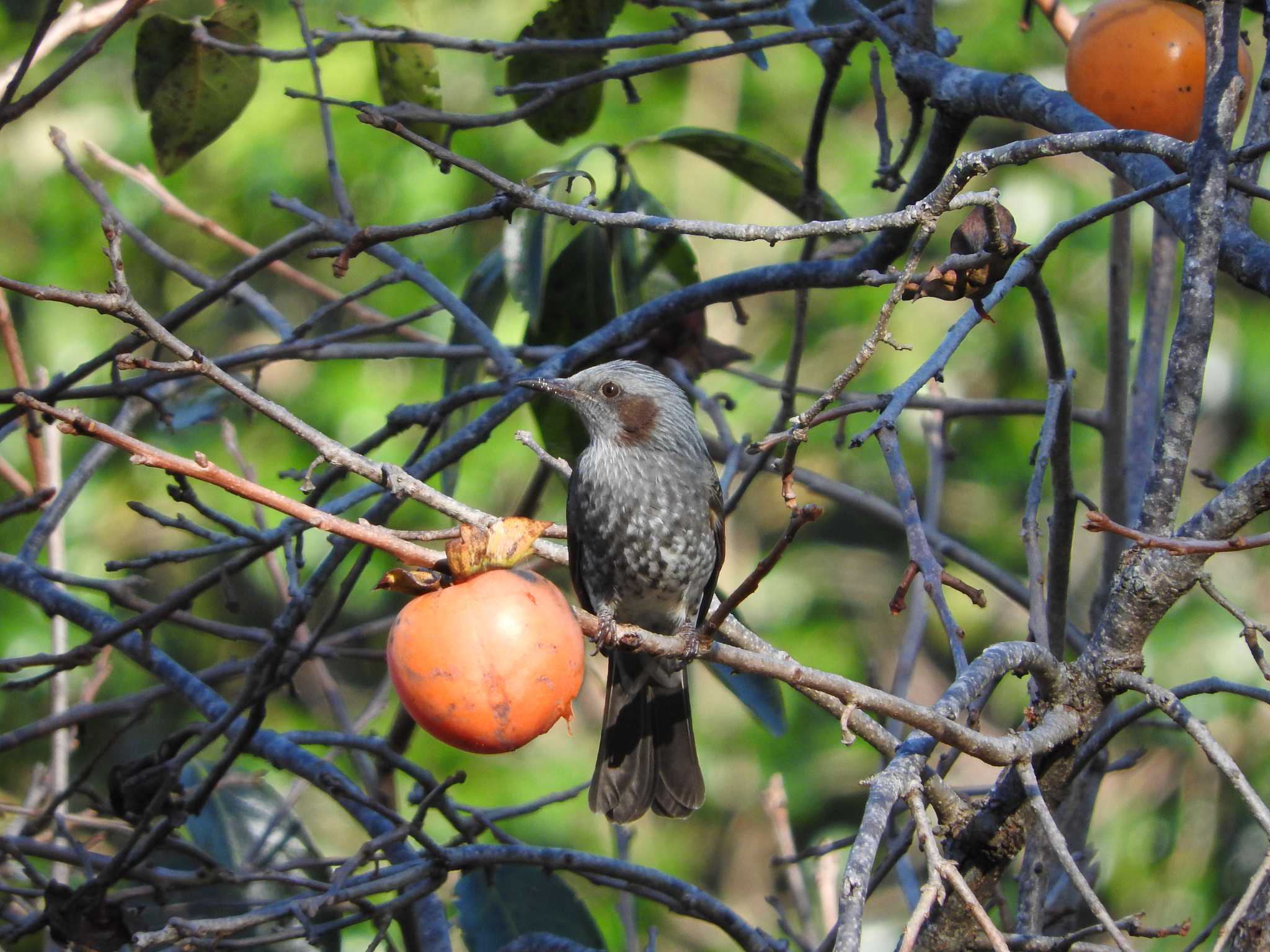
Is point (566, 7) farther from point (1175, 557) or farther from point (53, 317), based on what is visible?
point (53, 317)

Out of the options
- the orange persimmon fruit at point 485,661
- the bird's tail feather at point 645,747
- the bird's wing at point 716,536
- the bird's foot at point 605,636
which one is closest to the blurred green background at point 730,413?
the bird's tail feather at point 645,747

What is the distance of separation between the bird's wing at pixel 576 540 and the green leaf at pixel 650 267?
1.65 feet

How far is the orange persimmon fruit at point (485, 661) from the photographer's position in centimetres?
143

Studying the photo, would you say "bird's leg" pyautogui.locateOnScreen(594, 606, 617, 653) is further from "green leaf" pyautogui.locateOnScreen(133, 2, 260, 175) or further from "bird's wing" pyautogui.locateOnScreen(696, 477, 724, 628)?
"green leaf" pyautogui.locateOnScreen(133, 2, 260, 175)

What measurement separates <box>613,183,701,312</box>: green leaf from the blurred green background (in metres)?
2.29

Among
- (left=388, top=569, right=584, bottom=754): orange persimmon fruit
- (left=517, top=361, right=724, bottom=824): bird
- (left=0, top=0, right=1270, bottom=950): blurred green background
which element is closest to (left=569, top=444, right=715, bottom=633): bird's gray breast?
(left=517, top=361, right=724, bottom=824): bird

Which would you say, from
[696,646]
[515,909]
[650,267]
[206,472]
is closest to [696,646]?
[696,646]

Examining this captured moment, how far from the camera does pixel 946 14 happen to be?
22.3 ft

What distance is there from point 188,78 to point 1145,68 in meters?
2.10

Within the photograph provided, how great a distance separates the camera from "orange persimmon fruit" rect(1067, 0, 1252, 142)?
80.7 inches

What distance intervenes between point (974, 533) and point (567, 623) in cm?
574

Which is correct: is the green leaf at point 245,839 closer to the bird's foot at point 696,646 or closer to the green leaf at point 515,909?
the green leaf at point 515,909

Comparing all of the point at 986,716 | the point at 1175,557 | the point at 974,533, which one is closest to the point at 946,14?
the point at 974,533

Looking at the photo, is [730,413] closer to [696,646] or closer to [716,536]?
[716,536]
